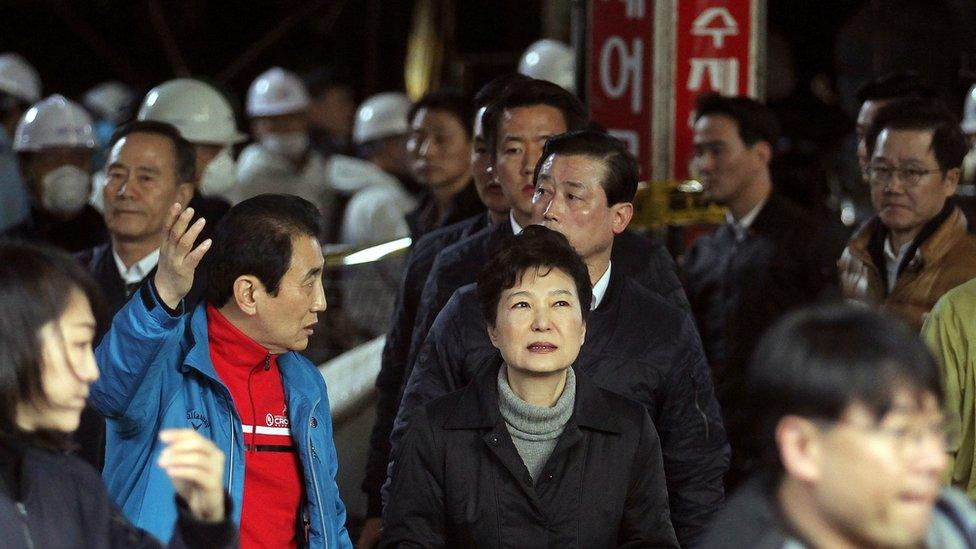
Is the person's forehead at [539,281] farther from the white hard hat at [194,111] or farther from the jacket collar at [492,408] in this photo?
the white hard hat at [194,111]

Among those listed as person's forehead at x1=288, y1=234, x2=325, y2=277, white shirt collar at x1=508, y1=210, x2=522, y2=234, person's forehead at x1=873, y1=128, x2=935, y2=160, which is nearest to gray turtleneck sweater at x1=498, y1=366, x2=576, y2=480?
person's forehead at x1=288, y1=234, x2=325, y2=277

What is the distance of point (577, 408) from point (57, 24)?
57.0ft

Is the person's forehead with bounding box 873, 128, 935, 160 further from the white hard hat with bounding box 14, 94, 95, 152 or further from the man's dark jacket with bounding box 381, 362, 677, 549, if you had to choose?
the white hard hat with bounding box 14, 94, 95, 152

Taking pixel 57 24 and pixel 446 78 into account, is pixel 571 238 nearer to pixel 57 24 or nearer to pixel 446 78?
pixel 446 78

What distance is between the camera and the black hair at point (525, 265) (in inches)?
177

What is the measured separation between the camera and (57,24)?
804 inches

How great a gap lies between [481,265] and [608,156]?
1.96ft

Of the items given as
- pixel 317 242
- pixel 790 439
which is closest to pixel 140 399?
pixel 317 242

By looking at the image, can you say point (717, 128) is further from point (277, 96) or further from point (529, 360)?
point (277, 96)

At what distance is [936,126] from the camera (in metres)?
6.55

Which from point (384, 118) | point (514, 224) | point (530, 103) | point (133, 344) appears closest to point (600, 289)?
point (514, 224)

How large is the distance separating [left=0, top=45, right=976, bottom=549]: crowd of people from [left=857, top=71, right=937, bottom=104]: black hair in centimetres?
2

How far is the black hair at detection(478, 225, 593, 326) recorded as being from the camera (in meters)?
4.50

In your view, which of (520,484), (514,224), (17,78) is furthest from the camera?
(17,78)
